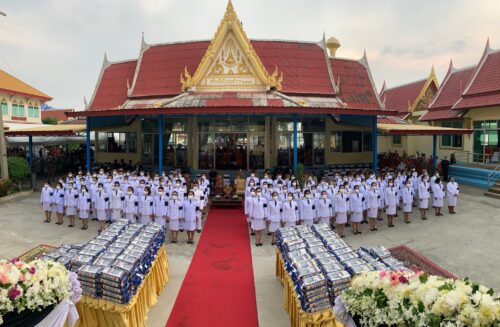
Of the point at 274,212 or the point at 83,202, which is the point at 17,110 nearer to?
the point at 83,202

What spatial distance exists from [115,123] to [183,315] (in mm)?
16057

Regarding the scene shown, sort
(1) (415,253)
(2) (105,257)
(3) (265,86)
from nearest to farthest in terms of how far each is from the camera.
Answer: (2) (105,257), (1) (415,253), (3) (265,86)

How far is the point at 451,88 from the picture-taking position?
26.4 meters

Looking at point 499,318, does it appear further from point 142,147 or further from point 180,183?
point 142,147

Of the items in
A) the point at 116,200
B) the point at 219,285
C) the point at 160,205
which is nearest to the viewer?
the point at 219,285

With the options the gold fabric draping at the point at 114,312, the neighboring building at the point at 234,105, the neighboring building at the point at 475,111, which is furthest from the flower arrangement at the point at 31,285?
the neighboring building at the point at 475,111

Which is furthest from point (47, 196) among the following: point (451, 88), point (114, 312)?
point (451, 88)

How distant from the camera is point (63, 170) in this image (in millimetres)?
26344

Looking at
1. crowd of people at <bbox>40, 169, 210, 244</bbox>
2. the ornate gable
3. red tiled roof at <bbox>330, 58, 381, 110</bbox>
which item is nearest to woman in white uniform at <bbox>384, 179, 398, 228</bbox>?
crowd of people at <bbox>40, 169, 210, 244</bbox>

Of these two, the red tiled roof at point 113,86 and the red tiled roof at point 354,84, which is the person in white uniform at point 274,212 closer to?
the red tiled roof at point 354,84

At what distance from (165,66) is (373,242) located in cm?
1698

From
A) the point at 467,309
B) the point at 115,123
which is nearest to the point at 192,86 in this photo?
the point at 115,123

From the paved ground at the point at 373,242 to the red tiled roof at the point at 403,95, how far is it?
18.2 metres

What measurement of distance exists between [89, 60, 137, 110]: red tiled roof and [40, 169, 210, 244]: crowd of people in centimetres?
1108
